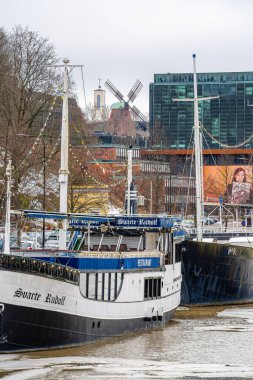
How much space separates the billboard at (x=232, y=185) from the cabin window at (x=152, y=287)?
66.8 meters

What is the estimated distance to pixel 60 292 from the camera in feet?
135

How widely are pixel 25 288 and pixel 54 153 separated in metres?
37.4

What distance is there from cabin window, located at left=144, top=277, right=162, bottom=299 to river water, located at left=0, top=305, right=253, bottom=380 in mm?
1360

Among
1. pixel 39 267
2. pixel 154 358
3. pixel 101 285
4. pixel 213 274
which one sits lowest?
pixel 154 358

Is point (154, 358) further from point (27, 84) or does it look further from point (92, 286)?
point (27, 84)

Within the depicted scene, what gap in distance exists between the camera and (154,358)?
133ft

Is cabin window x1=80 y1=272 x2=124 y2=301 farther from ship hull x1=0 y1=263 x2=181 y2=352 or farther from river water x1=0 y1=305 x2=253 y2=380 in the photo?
river water x1=0 y1=305 x2=253 y2=380

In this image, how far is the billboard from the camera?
123 m

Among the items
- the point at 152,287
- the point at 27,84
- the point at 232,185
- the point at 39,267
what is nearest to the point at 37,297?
the point at 39,267

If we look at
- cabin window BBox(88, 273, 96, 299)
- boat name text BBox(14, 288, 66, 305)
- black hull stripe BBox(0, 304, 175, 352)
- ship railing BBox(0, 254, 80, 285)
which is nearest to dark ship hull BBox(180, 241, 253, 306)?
cabin window BBox(88, 273, 96, 299)

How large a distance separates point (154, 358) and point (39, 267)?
464 centimetres

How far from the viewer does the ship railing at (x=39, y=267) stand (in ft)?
128

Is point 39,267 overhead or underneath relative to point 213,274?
overhead

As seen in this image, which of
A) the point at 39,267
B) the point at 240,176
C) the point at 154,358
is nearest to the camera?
the point at 39,267
